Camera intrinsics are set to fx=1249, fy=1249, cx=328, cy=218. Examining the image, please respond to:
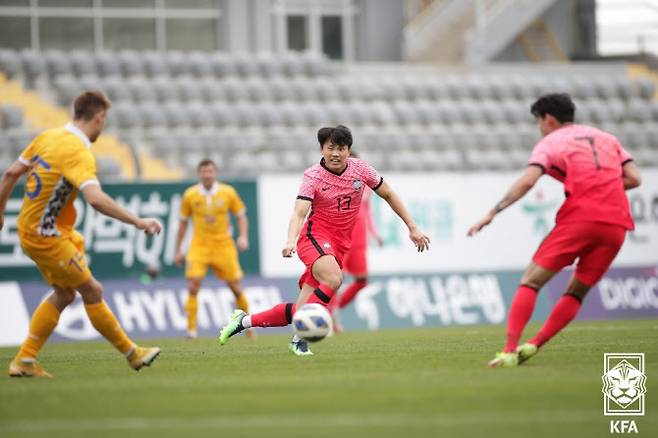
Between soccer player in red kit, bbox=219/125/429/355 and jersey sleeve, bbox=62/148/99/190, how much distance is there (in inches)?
91.7

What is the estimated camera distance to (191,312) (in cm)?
1862

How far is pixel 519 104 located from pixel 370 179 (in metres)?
17.6

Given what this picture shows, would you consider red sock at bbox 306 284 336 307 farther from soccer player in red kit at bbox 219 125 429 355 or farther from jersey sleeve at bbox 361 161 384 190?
jersey sleeve at bbox 361 161 384 190

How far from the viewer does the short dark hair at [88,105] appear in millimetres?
10172

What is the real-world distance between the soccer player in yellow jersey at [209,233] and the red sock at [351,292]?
5.10 ft

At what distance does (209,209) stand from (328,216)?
6.44m

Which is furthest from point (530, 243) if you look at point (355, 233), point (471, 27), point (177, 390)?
point (177, 390)

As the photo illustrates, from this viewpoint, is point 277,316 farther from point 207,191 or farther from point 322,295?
point 207,191

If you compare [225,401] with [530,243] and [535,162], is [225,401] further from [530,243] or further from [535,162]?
[530,243]

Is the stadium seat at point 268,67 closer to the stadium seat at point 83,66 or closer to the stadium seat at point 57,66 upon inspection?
the stadium seat at point 83,66

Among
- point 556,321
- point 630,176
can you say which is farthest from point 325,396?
point 630,176

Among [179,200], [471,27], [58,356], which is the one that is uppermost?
[471,27]

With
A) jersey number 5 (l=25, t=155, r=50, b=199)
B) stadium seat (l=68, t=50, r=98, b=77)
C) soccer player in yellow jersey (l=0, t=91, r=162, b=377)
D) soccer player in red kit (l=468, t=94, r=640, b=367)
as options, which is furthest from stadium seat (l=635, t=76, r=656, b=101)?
jersey number 5 (l=25, t=155, r=50, b=199)

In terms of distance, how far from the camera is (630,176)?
35.4ft
